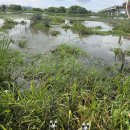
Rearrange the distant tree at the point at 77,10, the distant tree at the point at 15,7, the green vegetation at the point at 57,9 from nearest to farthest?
the green vegetation at the point at 57,9, the distant tree at the point at 77,10, the distant tree at the point at 15,7

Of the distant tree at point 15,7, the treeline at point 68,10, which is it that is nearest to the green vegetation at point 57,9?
the treeline at point 68,10

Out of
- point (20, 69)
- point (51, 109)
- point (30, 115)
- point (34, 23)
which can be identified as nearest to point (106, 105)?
point (51, 109)

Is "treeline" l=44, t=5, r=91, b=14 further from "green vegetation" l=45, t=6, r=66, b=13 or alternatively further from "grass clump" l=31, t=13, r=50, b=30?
"grass clump" l=31, t=13, r=50, b=30

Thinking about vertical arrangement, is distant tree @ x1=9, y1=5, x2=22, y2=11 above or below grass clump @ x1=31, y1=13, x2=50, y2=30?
above

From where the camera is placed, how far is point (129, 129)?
3287 mm

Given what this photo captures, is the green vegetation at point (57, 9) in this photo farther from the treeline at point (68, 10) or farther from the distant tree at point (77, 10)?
the distant tree at point (77, 10)

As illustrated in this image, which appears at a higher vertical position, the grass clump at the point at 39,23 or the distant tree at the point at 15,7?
the distant tree at the point at 15,7

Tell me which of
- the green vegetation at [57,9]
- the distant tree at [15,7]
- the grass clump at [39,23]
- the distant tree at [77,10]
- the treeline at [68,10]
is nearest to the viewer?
the grass clump at [39,23]

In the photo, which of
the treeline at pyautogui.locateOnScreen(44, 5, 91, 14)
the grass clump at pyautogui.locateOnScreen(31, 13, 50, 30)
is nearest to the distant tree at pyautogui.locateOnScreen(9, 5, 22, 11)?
the treeline at pyautogui.locateOnScreen(44, 5, 91, 14)

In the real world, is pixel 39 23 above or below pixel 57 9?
below

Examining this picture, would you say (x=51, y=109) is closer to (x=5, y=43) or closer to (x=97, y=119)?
(x=97, y=119)

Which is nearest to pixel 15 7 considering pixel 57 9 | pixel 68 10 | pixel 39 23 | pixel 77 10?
pixel 57 9

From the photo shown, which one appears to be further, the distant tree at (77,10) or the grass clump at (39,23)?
the distant tree at (77,10)

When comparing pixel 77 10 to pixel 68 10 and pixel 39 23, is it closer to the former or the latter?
pixel 68 10
